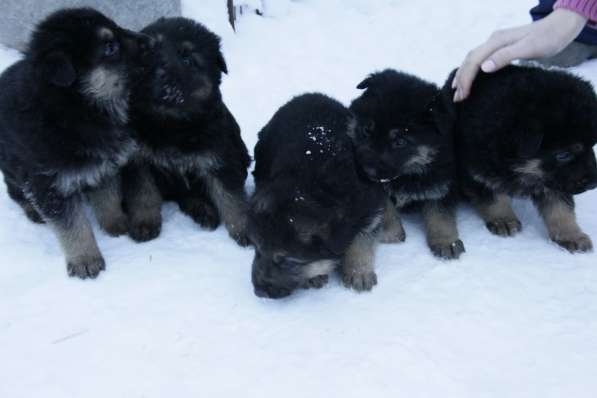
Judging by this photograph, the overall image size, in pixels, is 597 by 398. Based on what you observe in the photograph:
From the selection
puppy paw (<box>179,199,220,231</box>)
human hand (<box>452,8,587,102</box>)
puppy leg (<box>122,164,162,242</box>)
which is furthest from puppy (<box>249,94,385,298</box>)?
human hand (<box>452,8,587,102</box>)

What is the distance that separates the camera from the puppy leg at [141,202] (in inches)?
158

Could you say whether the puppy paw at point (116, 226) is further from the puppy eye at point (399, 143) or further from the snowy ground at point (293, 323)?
the puppy eye at point (399, 143)

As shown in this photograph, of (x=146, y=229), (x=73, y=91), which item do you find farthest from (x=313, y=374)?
(x=73, y=91)

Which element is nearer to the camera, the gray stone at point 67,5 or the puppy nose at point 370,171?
the puppy nose at point 370,171

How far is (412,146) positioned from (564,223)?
4.10ft

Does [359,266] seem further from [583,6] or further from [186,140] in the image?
[583,6]

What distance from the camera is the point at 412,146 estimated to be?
12.0ft

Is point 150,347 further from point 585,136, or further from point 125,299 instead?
point 585,136

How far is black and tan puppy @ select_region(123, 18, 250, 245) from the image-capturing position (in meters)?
3.60

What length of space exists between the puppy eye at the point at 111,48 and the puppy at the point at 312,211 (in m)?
1.17

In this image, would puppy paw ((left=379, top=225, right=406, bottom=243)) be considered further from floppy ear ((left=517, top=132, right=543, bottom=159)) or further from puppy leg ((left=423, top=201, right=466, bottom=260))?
floppy ear ((left=517, top=132, right=543, bottom=159))

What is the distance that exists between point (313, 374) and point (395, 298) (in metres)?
0.81

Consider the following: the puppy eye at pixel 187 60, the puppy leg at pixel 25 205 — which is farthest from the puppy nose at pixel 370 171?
the puppy leg at pixel 25 205

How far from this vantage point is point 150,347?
3.14 meters
